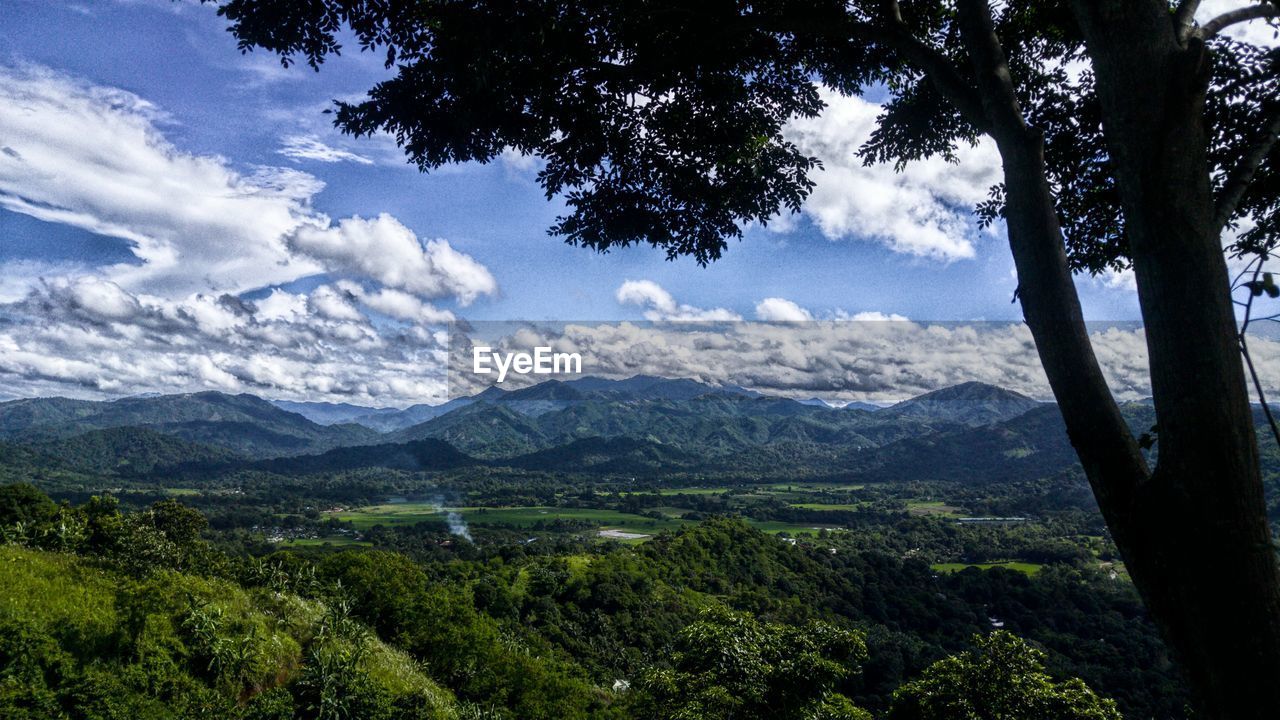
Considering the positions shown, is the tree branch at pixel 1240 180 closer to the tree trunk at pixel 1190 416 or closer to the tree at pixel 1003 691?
the tree trunk at pixel 1190 416

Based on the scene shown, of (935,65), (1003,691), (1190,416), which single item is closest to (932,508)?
(1003,691)

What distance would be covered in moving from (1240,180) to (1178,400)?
2.97 feet

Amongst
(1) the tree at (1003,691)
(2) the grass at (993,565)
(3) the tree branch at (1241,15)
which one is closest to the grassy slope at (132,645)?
(1) the tree at (1003,691)

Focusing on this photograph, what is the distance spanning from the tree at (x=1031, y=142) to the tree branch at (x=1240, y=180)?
0.5 inches

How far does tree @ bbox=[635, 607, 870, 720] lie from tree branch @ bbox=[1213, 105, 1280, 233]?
12618mm

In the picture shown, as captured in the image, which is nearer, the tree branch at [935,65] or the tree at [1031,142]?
the tree at [1031,142]

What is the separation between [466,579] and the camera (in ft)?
194

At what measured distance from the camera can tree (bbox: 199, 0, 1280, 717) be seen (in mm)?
1865

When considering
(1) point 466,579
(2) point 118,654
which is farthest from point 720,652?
(1) point 466,579

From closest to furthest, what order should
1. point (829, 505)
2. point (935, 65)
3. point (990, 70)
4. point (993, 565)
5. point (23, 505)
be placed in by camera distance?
point (990, 70) < point (935, 65) < point (23, 505) < point (993, 565) < point (829, 505)

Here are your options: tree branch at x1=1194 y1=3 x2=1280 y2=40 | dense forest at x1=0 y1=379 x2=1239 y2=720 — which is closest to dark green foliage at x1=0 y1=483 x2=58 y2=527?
dense forest at x1=0 y1=379 x2=1239 y2=720

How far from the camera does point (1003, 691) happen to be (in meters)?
13.8

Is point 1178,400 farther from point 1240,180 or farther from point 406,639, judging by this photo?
point 406,639

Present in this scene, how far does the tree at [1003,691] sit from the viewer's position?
43.9ft
